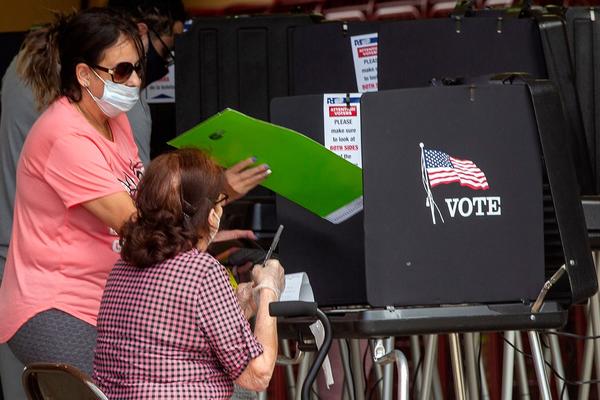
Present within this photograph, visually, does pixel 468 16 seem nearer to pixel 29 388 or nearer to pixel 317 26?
pixel 317 26

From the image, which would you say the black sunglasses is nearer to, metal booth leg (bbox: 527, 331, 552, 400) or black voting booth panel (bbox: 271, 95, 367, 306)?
black voting booth panel (bbox: 271, 95, 367, 306)

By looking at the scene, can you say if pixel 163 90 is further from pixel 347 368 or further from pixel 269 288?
pixel 269 288

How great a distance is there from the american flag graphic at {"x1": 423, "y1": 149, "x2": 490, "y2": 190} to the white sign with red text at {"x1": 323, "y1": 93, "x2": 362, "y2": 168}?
349 millimetres

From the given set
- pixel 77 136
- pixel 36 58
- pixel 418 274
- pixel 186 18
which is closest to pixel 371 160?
pixel 418 274

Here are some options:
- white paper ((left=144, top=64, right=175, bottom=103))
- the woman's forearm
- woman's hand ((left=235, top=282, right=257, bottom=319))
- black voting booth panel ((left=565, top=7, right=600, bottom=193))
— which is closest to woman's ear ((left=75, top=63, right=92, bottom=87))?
woman's hand ((left=235, top=282, right=257, bottom=319))

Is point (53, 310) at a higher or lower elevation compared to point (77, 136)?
lower

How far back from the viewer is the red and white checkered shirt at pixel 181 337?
90.7 inches

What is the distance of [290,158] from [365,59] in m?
0.80

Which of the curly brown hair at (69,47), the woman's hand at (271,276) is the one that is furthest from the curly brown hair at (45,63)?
the woman's hand at (271,276)

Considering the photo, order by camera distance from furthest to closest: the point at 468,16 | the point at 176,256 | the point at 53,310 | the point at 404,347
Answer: the point at 404,347
the point at 468,16
the point at 53,310
the point at 176,256

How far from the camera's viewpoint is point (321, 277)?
275cm

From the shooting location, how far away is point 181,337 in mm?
2318

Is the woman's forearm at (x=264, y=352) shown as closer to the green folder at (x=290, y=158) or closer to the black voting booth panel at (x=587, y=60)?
the green folder at (x=290, y=158)

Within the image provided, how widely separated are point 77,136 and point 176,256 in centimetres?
52
